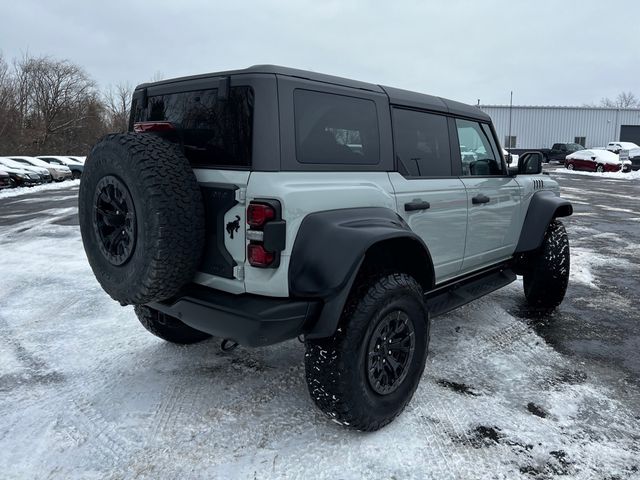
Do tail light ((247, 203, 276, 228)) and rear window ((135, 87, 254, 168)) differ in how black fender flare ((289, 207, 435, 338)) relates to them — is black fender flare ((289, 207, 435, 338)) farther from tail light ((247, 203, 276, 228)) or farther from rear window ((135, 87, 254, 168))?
rear window ((135, 87, 254, 168))

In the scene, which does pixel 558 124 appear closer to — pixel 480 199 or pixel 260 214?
pixel 480 199

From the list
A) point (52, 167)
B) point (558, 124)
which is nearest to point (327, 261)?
point (52, 167)

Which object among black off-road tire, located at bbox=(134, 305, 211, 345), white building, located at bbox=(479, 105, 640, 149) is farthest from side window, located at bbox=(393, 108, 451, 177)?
white building, located at bbox=(479, 105, 640, 149)

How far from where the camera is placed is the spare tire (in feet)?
8.00

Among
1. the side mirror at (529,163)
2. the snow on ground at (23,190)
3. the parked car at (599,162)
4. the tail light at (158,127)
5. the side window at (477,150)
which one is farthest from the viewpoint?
the parked car at (599,162)

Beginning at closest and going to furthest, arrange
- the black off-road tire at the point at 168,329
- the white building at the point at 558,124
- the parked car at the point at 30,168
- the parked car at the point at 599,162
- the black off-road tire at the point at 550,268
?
1. the black off-road tire at the point at 168,329
2. the black off-road tire at the point at 550,268
3. the parked car at the point at 30,168
4. the parked car at the point at 599,162
5. the white building at the point at 558,124

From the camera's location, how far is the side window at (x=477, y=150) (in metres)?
3.99

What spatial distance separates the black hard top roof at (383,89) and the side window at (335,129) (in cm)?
10

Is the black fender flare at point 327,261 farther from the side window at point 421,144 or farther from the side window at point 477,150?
the side window at point 477,150

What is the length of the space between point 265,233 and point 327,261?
1.12 ft

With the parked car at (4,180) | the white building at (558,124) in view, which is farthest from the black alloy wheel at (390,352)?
the white building at (558,124)

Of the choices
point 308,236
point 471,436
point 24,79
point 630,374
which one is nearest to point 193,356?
point 308,236

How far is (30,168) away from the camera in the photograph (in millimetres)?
22844

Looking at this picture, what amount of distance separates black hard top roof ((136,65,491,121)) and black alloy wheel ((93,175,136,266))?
2.69ft
